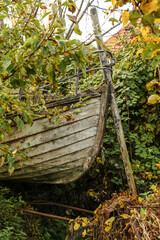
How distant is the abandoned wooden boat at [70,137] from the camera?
2609mm

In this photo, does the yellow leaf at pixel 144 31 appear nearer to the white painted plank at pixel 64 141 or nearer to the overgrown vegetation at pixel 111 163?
the overgrown vegetation at pixel 111 163

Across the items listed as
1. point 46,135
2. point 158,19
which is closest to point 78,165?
point 46,135

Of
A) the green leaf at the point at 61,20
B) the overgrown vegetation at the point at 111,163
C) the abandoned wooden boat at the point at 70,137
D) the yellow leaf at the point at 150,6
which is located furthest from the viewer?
the abandoned wooden boat at the point at 70,137

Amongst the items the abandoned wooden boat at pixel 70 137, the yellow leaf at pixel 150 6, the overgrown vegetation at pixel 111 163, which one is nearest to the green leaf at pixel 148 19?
the yellow leaf at pixel 150 6

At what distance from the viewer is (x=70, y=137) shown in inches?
→ 103

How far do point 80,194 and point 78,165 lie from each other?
114 centimetres

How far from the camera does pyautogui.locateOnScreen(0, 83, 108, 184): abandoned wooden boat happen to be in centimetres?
261

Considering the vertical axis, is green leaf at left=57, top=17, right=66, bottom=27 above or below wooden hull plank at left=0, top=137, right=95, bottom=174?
above

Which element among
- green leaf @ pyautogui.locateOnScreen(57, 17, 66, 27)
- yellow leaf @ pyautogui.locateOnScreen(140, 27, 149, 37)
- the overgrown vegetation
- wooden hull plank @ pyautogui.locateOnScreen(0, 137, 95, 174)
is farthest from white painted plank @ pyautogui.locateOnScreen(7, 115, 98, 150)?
yellow leaf @ pyautogui.locateOnScreen(140, 27, 149, 37)

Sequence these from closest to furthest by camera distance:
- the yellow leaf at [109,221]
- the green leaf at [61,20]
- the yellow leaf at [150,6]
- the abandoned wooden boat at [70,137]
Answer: the yellow leaf at [150,6], the green leaf at [61,20], the yellow leaf at [109,221], the abandoned wooden boat at [70,137]

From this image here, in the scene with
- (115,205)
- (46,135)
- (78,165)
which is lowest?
(115,205)

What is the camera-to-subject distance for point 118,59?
4383mm

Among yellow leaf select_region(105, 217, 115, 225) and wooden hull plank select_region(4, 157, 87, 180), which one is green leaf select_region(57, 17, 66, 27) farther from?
wooden hull plank select_region(4, 157, 87, 180)

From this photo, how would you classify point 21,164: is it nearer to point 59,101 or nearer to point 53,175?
point 53,175
